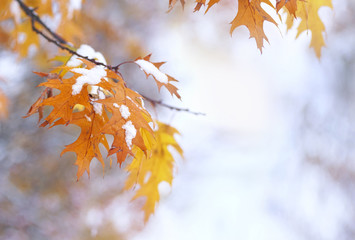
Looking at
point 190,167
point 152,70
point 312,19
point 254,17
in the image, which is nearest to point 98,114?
point 152,70

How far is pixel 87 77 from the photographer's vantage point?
2.76 ft

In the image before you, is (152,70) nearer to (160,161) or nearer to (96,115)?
(96,115)

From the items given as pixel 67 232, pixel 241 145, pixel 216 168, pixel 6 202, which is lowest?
pixel 241 145

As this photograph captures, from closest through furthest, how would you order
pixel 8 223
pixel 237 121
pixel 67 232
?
pixel 8 223 → pixel 67 232 → pixel 237 121

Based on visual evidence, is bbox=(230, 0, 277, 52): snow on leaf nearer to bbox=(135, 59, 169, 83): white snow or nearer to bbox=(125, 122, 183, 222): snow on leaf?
bbox=(135, 59, 169, 83): white snow

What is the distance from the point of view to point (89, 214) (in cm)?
403

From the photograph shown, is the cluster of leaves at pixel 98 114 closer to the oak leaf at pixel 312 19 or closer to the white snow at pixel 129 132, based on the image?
the white snow at pixel 129 132

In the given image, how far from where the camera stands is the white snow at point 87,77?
0.82 m

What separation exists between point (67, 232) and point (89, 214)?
14.0 inches

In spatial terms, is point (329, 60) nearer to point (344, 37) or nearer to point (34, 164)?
point (344, 37)

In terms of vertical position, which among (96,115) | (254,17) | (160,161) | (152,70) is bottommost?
(160,161)

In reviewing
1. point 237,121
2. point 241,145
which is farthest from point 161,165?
point 237,121

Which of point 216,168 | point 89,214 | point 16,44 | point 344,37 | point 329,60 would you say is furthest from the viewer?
point 216,168

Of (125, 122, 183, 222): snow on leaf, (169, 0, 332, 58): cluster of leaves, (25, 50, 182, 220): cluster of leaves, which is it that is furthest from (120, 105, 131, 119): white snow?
(125, 122, 183, 222): snow on leaf
